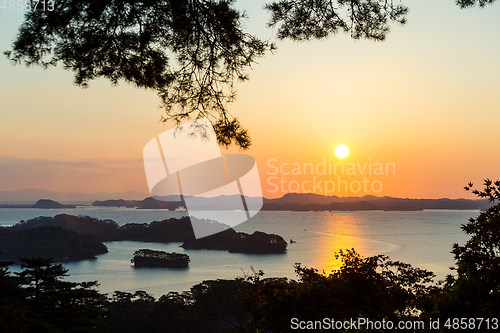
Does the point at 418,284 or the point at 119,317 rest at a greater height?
the point at 418,284

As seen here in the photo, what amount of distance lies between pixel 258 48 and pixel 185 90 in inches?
41.0

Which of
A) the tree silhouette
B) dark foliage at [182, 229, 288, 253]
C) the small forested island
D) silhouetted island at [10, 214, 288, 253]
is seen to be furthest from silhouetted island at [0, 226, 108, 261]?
the tree silhouette

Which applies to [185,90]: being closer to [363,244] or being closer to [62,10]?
[62,10]

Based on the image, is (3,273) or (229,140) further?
(3,273)

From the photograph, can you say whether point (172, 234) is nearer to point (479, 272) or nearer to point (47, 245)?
point (47, 245)

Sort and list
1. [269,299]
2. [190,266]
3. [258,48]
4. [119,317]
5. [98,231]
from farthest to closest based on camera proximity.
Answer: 1. [98,231]
2. [190,266]
3. [119,317]
4. [258,48]
5. [269,299]

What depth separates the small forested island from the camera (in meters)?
56.3

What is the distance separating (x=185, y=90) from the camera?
→ 4656 mm

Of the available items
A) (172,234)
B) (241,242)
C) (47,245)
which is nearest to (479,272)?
(241,242)

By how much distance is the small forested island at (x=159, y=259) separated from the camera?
185 ft

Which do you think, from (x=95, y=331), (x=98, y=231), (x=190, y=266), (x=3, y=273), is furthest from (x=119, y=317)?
(x=98, y=231)

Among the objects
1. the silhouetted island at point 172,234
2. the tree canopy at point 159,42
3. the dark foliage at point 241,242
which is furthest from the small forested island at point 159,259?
the tree canopy at point 159,42

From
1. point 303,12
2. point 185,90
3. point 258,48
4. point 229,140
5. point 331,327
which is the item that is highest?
point 303,12

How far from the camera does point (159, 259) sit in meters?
58.7
